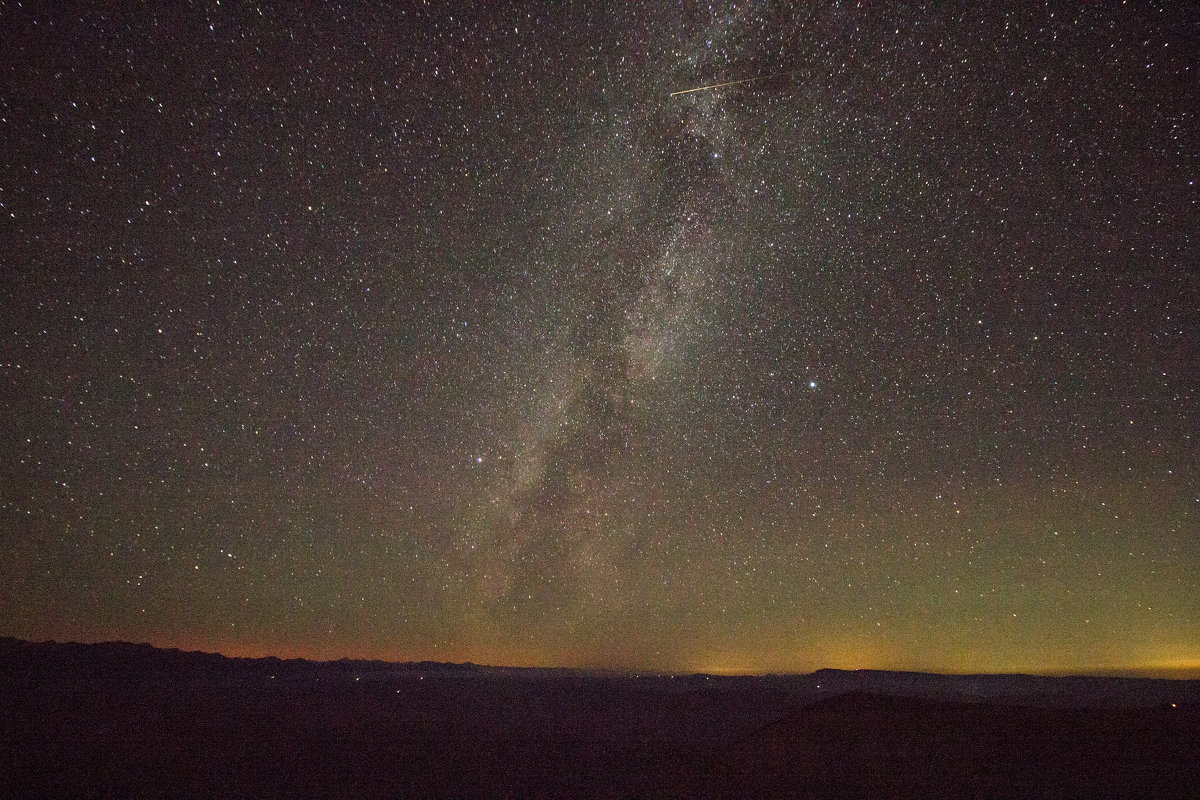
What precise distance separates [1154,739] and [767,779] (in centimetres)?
575

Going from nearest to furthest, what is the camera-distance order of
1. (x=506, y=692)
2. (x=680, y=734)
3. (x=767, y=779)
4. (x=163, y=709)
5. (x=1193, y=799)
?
(x=1193, y=799), (x=767, y=779), (x=680, y=734), (x=163, y=709), (x=506, y=692)

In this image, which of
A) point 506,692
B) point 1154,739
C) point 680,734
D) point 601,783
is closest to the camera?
point 1154,739

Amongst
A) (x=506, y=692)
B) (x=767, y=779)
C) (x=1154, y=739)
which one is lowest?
(x=506, y=692)

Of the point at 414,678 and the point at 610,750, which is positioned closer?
the point at 610,750

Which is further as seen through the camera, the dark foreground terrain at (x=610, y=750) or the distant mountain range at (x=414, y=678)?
the distant mountain range at (x=414, y=678)

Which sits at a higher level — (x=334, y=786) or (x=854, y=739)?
(x=854, y=739)

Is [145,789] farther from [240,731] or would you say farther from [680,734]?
[680,734]

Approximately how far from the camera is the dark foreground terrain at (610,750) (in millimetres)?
9023

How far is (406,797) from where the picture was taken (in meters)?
10.2

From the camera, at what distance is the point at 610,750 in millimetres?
14086

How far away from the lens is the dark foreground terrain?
9023 millimetres

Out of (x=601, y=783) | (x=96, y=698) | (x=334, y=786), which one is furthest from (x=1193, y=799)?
(x=96, y=698)

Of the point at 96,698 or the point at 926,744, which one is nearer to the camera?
the point at 926,744

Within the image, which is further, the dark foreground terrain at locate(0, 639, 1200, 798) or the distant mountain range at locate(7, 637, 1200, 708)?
the distant mountain range at locate(7, 637, 1200, 708)
